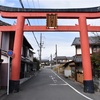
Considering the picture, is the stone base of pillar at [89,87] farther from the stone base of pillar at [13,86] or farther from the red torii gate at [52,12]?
the stone base of pillar at [13,86]

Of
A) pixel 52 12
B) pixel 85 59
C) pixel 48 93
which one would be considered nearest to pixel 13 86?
pixel 48 93

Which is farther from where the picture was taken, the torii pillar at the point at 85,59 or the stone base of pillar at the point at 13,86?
the torii pillar at the point at 85,59

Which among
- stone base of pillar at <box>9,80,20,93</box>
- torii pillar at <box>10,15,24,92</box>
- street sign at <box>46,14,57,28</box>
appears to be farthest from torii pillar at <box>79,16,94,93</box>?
stone base of pillar at <box>9,80,20,93</box>

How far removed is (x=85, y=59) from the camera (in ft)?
61.6

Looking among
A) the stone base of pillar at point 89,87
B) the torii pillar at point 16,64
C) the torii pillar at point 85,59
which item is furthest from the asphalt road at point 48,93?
the torii pillar at point 85,59

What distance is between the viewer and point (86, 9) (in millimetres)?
19922

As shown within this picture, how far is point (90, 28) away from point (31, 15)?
5.26m

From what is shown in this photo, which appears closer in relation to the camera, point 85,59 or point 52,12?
point 85,59

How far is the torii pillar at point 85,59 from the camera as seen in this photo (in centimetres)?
1817

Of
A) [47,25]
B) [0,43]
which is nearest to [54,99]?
[47,25]

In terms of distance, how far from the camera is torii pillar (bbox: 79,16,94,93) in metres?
18.2

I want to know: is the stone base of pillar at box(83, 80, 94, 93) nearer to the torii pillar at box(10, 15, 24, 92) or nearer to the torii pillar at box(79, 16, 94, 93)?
the torii pillar at box(79, 16, 94, 93)

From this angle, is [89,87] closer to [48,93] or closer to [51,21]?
[48,93]

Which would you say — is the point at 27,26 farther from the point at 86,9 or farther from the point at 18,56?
the point at 86,9
